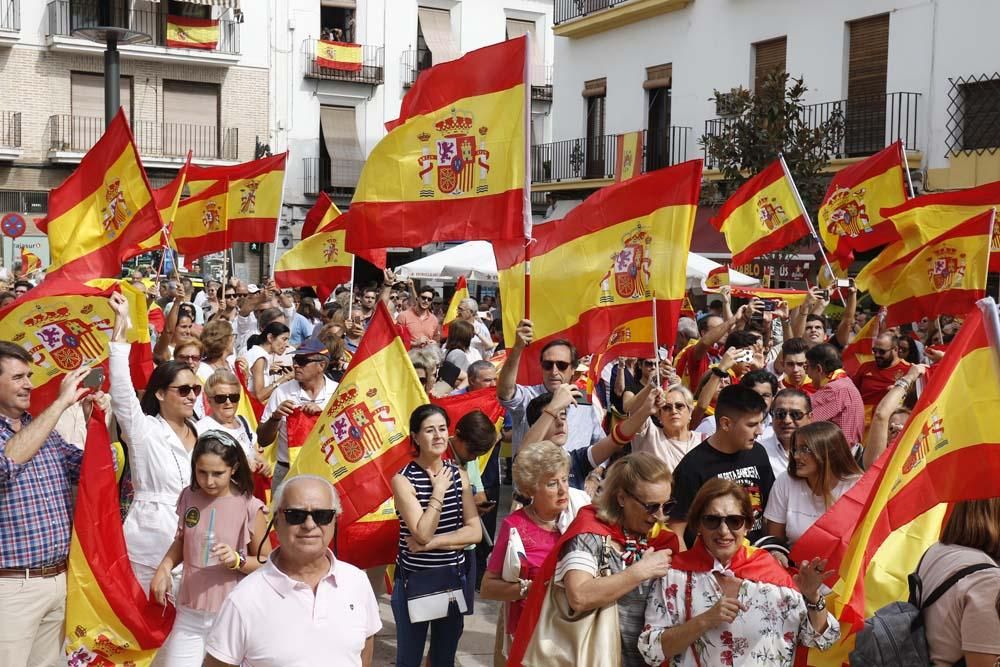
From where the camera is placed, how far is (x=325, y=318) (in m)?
12.7

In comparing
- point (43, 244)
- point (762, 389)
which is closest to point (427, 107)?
point (762, 389)

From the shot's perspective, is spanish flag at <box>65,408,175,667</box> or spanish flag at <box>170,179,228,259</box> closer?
spanish flag at <box>65,408,175,667</box>

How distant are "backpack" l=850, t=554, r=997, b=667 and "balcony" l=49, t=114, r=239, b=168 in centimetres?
2587

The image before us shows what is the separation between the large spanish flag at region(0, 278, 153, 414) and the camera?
6.02 metres

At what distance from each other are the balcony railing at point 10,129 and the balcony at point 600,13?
12526 millimetres

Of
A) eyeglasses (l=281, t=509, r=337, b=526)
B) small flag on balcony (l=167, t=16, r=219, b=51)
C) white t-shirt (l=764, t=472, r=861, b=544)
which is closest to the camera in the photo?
eyeglasses (l=281, t=509, r=337, b=526)

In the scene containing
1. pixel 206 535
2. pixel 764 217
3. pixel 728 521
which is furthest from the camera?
pixel 764 217

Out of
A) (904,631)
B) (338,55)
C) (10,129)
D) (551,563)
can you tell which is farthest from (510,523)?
(338,55)

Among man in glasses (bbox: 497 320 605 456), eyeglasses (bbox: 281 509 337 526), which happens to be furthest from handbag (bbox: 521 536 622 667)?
man in glasses (bbox: 497 320 605 456)

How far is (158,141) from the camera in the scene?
→ 97.7ft

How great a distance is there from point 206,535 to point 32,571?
0.64m

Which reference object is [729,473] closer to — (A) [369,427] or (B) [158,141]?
(A) [369,427]

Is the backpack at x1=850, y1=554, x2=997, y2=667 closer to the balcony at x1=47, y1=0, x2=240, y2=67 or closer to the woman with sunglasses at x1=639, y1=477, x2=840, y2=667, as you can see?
the woman with sunglasses at x1=639, y1=477, x2=840, y2=667

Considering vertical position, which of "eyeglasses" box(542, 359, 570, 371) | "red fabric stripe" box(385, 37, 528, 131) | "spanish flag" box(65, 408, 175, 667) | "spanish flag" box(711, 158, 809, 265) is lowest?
"spanish flag" box(65, 408, 175, 667)
